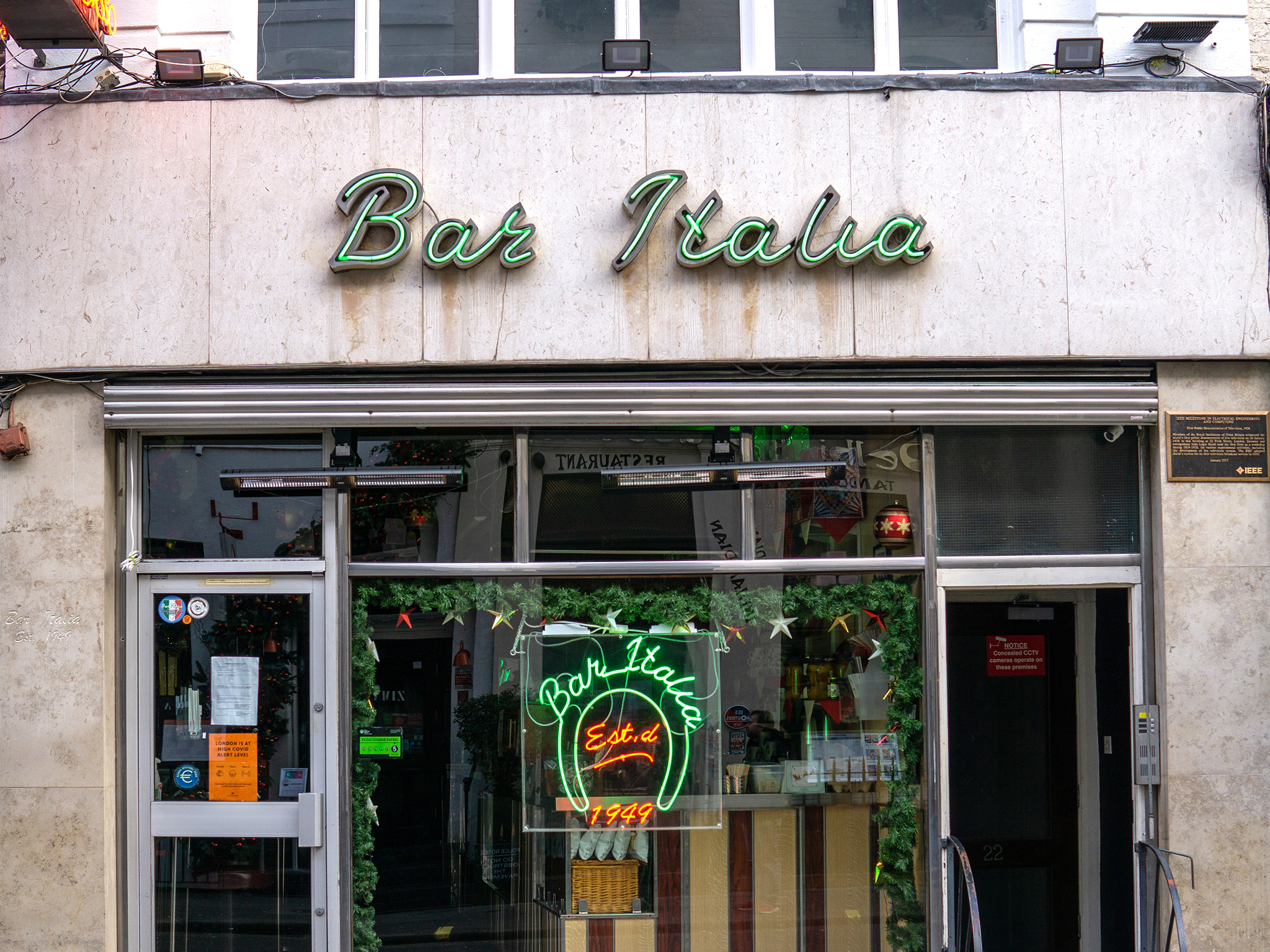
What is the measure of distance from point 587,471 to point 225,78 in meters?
2.99

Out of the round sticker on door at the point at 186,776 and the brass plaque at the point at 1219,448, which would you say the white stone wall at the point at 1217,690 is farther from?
the round sticker on door at the point at 186,776

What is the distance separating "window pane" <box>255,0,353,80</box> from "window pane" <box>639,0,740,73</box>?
1.74 meters

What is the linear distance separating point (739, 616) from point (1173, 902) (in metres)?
2.56

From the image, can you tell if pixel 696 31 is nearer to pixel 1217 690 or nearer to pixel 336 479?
pixel 336 479

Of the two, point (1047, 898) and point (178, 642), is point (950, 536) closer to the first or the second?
point (1047, 898)

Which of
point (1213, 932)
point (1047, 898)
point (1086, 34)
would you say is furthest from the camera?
point (1047, 898)

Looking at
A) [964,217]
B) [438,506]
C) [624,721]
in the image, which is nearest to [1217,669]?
[964,217]

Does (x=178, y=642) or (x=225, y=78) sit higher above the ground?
(x=225, y=78)

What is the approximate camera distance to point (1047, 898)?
741 cm

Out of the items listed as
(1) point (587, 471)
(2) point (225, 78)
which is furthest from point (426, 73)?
(1) point (587, 471)

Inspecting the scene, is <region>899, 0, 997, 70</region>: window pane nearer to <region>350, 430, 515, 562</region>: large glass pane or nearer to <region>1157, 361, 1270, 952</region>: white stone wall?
<region>1157, 361, 1270, 952</region>: white stone wall

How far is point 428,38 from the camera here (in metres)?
6.50

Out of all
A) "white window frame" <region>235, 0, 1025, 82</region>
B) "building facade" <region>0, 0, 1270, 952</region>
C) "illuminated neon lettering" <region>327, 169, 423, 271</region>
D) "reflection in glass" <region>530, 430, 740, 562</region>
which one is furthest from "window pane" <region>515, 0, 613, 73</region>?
"reflection in glass" <region>530, 430, 740, 562</region>

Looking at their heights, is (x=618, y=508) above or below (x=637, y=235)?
below
